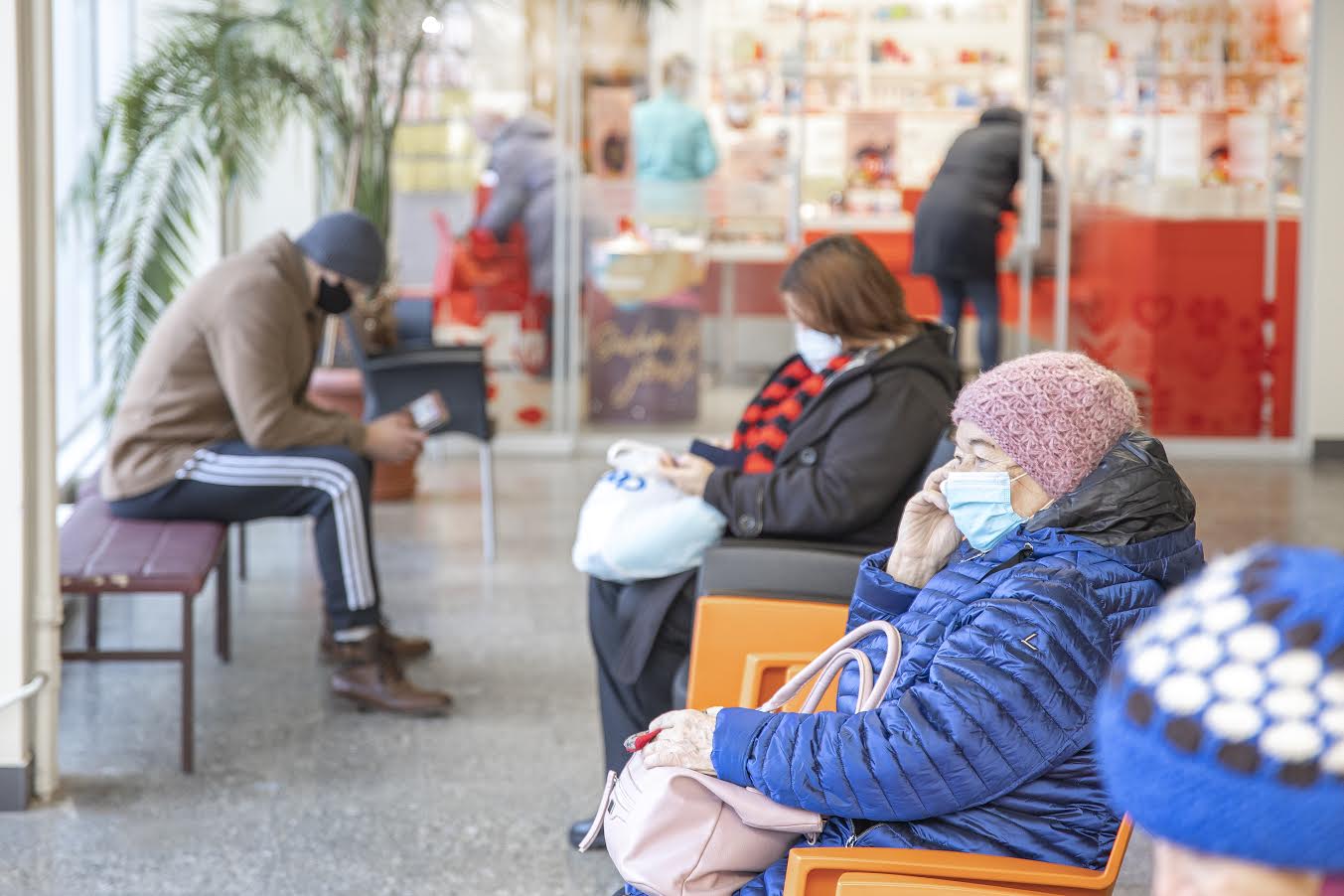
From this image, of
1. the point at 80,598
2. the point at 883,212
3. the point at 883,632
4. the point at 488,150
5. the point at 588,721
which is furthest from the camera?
the point at 883,212

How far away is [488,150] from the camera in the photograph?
8.22 meters

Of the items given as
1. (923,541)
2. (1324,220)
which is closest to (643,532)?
(923,541)

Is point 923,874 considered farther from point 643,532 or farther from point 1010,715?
point 643,532

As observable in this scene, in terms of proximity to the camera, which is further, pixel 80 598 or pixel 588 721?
pixel 80 598

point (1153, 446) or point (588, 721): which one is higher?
point (1153, 446)

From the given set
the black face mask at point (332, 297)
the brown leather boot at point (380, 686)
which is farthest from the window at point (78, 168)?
the brown leather boot at point (380, 686)

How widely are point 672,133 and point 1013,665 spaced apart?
21.8 feet

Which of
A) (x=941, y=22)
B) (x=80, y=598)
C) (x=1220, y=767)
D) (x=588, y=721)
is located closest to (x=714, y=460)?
(x=588, y=721)

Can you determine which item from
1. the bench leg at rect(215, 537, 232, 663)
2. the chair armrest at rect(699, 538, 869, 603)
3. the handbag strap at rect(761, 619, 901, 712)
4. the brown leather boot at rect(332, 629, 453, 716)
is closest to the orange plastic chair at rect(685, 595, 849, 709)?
the chair armrest at rect(699, 538, 869, 603)

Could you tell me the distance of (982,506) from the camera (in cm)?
219

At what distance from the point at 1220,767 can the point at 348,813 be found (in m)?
2.91

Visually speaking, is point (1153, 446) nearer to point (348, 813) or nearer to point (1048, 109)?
point (348, 813)

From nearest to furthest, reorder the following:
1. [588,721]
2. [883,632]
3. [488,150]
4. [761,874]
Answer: [761,874], [883,632], [588,721], [488,150]

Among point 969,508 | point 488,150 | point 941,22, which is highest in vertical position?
point 941,22
